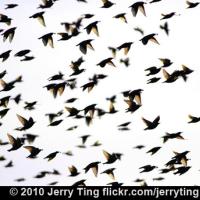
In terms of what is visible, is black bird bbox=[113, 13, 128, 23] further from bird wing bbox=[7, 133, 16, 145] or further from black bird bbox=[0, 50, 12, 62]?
bird wing bbox=[7, 133, 16, 145]

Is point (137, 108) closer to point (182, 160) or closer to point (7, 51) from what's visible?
point (182, 160)

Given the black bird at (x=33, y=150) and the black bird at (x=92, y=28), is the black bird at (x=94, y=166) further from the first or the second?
the black bird at (x=92, y=28)

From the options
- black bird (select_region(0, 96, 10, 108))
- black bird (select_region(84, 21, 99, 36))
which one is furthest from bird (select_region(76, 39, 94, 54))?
black bird (select_region(0, 96, 10, 108))

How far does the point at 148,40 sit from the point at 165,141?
3.83 m

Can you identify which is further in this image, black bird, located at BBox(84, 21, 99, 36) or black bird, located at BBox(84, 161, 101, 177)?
black bird, located at BBox(84, 161, 101, 177)

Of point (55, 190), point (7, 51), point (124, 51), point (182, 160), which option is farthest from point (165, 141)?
point (7, 51)

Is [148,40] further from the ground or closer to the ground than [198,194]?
further from the ground

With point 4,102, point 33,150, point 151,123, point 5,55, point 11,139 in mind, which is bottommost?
point 33,150

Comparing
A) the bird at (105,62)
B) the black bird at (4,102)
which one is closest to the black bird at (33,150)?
the black bird at (4,102)

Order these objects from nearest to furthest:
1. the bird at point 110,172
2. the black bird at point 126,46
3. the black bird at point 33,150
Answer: the black bird at point 33,150 → the black bird at point 126,46 → the bird at point 110,172

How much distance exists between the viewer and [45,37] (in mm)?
15766

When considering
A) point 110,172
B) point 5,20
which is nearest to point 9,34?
point 5,20

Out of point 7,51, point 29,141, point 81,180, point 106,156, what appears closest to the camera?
point 7,51

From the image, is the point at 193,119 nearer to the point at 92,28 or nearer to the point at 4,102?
the point at 92,28
